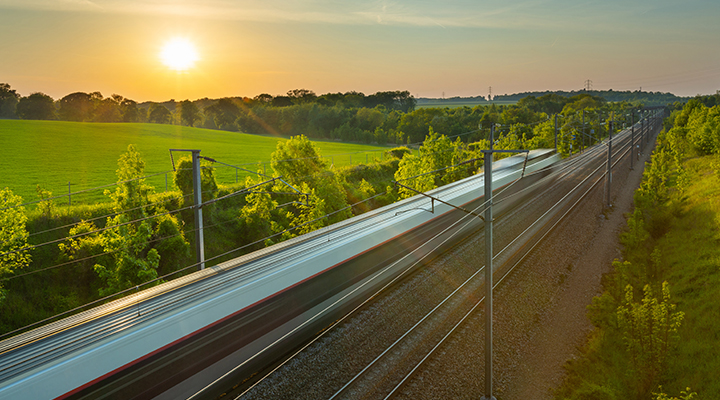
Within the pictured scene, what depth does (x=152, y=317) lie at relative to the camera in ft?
31.1

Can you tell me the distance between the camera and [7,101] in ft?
199

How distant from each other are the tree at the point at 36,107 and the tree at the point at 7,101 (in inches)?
26.3

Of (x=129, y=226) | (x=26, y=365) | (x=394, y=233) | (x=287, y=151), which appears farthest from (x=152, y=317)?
(x=287, y=151)

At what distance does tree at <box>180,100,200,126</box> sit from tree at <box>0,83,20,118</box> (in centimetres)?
3066

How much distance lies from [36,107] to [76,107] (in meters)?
6.73

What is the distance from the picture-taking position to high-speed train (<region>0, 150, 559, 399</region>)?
8062 millimetres

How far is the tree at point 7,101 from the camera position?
5997 cm

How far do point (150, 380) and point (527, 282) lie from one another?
41.0 feet

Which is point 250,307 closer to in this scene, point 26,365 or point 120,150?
point 26,365

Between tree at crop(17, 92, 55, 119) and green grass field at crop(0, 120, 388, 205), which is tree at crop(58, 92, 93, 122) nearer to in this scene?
tree at crop(17, 92, 55, 119)

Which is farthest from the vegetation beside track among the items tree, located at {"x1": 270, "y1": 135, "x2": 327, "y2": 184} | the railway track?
tree, located at {"x1": 270, "y1": 135, "x2": 327, "y2": 184}

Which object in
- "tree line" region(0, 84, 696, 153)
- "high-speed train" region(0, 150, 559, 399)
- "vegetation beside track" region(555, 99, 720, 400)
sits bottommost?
"vegetation beside track" region(555, 99, 720, 400)

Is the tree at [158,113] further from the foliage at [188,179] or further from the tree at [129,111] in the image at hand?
the foliage at [188,179]

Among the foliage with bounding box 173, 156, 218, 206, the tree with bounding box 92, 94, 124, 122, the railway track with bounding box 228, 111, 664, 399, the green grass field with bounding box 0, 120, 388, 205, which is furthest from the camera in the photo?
the tree with bounding box 92, 94, 124, 122
